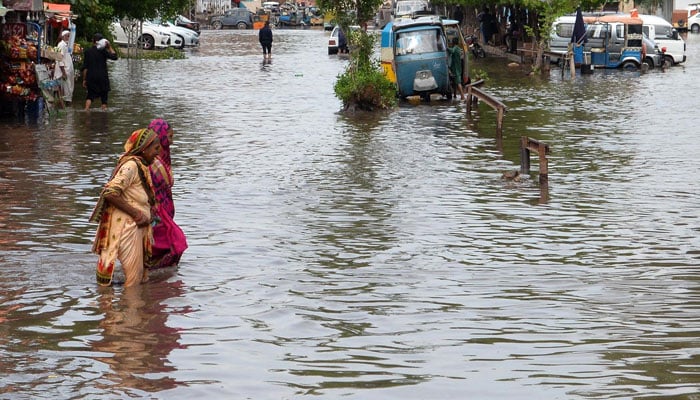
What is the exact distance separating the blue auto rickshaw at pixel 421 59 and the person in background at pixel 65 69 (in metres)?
7.70

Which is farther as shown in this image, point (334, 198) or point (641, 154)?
point (641, 154)

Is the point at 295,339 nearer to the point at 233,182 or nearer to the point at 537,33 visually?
the point at 233,182

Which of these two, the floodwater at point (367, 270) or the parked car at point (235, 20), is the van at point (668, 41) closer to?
the floodwater at point (367, 270)

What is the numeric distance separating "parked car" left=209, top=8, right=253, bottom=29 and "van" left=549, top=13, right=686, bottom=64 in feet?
155

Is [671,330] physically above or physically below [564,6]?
below

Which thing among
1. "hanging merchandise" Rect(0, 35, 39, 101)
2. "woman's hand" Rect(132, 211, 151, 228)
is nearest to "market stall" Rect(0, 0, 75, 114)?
"hanging merchandise" Rect(0, 35, 39, 101)

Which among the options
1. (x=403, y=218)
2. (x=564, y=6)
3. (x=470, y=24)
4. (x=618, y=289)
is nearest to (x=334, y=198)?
(x=403, y=218)

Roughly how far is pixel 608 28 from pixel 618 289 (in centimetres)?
3257

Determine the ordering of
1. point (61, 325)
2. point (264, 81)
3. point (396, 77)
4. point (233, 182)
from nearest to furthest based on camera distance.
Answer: point (61, 325) → point (233, 182) → point (396, 77) → point (264, 81)

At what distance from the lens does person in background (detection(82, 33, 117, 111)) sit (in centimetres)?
2488

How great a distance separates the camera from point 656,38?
44.8m

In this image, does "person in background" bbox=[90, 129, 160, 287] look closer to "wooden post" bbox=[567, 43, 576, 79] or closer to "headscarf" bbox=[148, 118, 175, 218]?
"headscarf" bbox=[148, 118, 175, 218]

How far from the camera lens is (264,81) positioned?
35281 mm

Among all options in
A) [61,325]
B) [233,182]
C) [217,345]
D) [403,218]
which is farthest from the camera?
[233,182]
